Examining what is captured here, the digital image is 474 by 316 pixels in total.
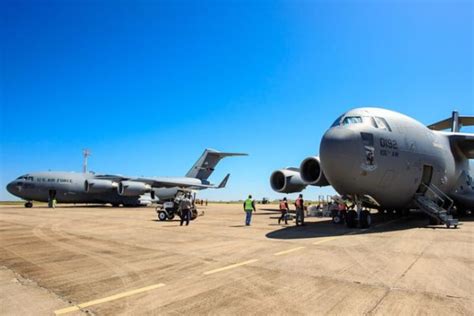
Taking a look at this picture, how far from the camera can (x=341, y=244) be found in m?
9.36

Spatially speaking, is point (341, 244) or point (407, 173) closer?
point (341, 244)

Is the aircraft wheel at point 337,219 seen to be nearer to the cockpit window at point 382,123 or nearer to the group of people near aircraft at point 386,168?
the group of people near aircraft at point 386,168

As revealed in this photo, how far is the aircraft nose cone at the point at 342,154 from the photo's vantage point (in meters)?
12.0

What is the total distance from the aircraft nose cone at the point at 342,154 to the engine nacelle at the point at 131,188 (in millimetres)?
26713

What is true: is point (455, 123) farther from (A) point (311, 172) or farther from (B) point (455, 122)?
(A) point (311, 172)

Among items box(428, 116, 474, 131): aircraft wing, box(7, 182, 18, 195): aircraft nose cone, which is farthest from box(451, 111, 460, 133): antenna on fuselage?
box(7, 182, 18, 195): aircraft nose cone

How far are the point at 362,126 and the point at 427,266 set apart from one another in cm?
690

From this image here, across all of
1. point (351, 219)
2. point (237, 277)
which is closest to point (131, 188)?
point (351, 219)

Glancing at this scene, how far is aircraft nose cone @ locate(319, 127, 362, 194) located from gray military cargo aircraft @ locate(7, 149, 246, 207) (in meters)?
20.8

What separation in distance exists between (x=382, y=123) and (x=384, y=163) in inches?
66.2

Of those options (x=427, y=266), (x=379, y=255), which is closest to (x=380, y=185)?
(x=379, y=255)

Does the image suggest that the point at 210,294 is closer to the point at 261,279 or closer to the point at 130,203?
the point at 261,279

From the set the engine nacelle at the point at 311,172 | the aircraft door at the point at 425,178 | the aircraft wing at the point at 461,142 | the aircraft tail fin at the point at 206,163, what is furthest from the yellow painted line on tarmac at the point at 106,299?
the aircraft tail fin at the point at 206,163

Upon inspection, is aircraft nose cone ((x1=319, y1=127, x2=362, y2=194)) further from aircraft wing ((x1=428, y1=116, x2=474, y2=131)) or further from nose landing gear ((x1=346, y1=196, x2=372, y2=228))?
aircraft wing ((x1=428, y1=116, x2=474, y2=131))
